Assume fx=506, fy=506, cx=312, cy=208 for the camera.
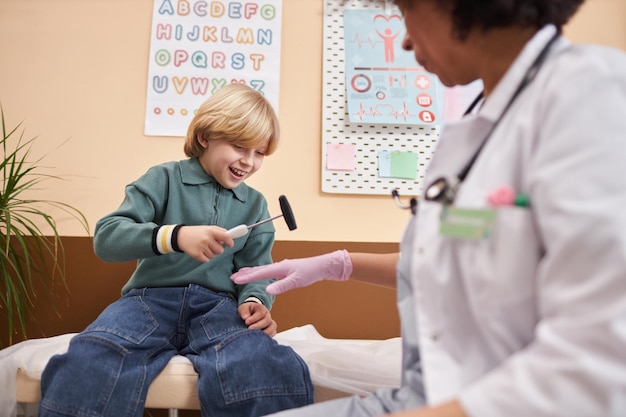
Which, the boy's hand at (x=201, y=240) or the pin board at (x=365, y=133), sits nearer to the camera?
the boy's hand at (x=201, y=240)

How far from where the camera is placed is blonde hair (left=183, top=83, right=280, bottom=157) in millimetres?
1379

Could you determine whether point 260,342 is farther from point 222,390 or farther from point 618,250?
point 618,250

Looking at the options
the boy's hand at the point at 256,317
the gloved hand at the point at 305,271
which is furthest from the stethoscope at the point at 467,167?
the boy's hand at the point at 256,317

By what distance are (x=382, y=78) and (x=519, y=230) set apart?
1.51m

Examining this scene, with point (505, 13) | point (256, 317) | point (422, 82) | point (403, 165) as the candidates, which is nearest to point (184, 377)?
point (256, 317)

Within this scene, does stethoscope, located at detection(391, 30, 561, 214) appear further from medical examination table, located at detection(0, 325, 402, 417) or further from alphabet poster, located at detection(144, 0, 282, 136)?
alphabet poster, located at detection(144, 0, 282, 136)

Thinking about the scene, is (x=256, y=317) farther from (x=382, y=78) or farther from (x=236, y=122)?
(x=382, y=78)

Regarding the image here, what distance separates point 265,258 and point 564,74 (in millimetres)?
1045

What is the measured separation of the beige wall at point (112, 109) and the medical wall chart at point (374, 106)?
52 millimetres

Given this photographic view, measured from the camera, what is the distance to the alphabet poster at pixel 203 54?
189 centimetres

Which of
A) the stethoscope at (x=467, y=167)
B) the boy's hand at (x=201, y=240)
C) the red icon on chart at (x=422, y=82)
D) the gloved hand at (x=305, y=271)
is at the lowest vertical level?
the gloved hand at (x=305, y=271)

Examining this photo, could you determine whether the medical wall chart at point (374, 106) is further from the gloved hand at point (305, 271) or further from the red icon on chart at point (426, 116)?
the gloved hand at point (305, 271)

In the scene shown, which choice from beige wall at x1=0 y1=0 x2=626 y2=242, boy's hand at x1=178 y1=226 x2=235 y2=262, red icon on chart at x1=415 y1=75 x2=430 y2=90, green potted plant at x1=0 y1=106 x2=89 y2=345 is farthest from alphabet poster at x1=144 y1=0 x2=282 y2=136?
boy's hand at x1=178 y1=226 x2=235 y2=262

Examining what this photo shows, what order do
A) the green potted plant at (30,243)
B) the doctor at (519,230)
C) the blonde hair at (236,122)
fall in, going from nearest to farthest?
the doctor at (519,230)
the blonde hair at (236,122)
the green potted plant at (30,243)
